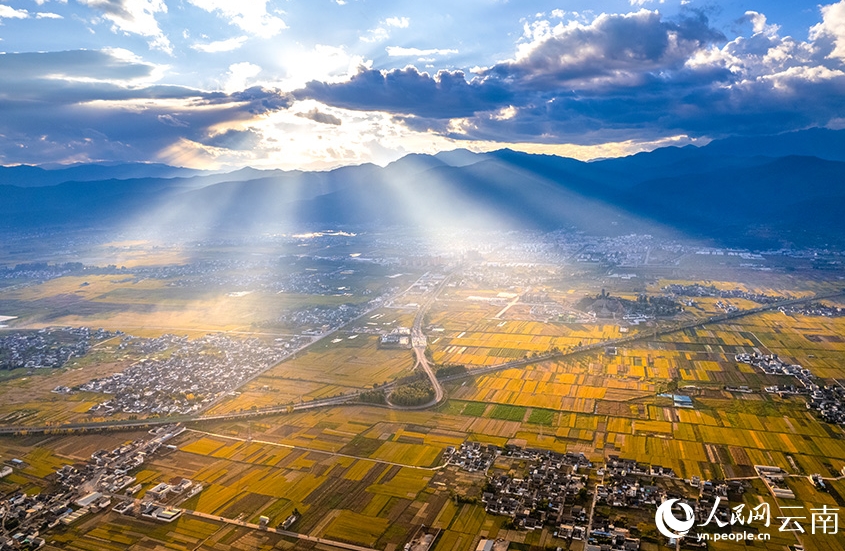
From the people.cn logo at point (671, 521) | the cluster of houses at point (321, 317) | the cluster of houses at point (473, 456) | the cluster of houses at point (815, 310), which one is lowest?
the cluster of houses at point (321, 317)

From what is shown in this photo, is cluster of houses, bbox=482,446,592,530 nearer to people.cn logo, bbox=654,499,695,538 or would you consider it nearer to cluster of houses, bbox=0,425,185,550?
people.cn logo, bbox=654,499,695,538

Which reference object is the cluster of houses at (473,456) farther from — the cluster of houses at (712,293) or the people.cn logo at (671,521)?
the cluster of houses at (712,293)

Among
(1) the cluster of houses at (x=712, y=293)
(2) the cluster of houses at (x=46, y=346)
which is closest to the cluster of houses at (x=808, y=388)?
(1) the cluster of houses at (x=712, y=293)

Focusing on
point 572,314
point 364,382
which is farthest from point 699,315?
point 364,382

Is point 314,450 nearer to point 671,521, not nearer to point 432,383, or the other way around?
point 432,383

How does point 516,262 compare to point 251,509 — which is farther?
point 516,262

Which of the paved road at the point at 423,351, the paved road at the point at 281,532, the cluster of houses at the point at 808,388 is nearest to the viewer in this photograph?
the paved road at the point at 281,532

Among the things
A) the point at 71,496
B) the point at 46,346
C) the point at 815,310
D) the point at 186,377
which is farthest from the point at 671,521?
the point at 46,346

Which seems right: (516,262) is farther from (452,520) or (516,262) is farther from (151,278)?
(452,520)
